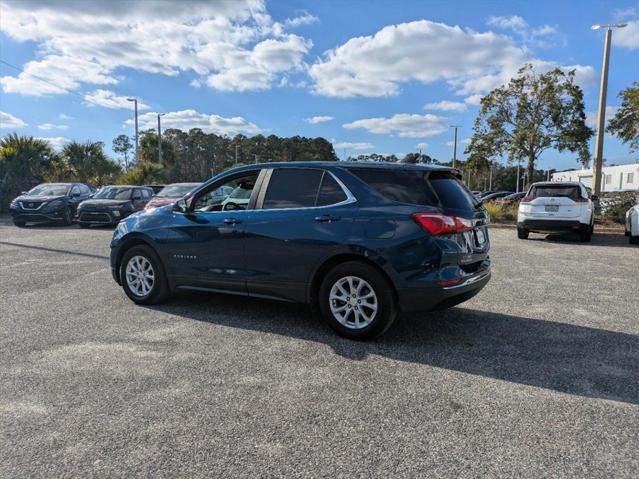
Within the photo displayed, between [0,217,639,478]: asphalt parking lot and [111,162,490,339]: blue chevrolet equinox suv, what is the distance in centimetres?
44

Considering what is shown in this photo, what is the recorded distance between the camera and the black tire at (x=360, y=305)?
4362 millimetres

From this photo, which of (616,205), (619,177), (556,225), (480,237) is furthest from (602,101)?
(619,177)

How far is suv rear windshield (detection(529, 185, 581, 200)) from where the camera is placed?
12.2 m

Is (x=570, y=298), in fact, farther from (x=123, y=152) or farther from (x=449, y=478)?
(x=123, y=152)

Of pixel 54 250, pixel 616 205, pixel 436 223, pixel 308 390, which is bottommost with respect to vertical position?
pixel 308 390

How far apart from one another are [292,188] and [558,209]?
9.72 meters

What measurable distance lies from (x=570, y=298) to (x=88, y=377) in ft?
19.2

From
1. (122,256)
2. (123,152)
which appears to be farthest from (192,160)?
(122,256)

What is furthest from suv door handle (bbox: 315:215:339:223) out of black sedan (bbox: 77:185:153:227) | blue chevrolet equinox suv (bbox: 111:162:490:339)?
black sedan (bbox: 77:185:153:227)

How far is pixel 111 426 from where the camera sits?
2969mm

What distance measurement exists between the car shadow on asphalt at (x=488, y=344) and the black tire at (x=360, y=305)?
131mm

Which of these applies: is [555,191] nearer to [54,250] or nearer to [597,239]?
[597,239]

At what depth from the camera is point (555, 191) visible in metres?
12.4

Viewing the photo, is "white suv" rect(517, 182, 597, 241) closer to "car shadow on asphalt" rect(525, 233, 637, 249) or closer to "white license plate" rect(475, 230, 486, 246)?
"car shadow on asphalt" rect(525, 233, 637, 249)
